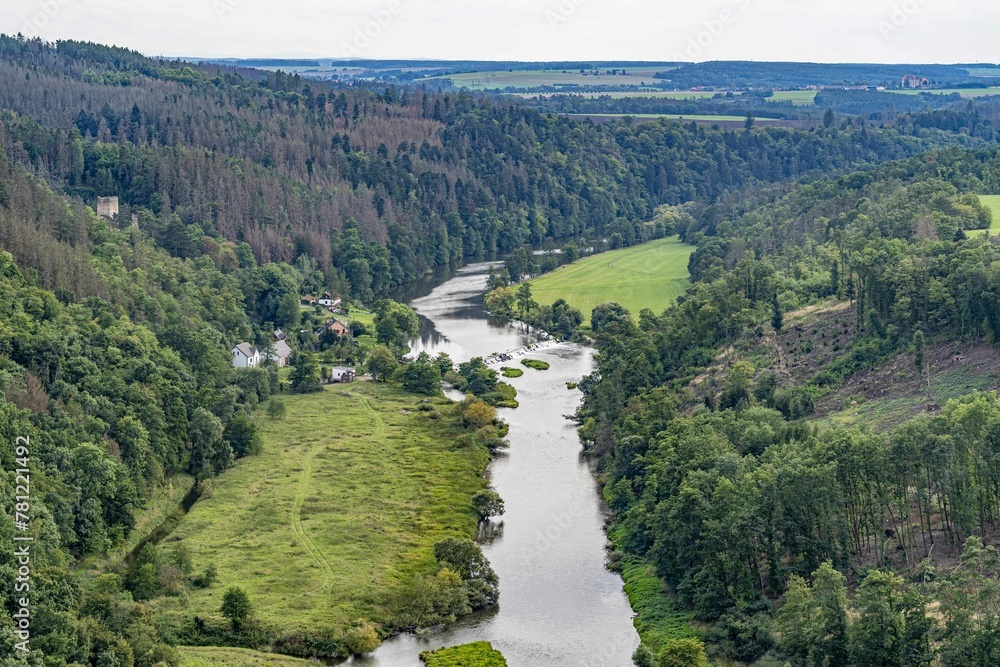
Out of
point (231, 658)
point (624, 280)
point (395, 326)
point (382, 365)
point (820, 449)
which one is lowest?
point (231, 658)

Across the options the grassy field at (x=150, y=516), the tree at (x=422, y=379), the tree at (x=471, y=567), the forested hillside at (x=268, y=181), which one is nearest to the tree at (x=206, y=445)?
the grassy field at (x=150, y=516)

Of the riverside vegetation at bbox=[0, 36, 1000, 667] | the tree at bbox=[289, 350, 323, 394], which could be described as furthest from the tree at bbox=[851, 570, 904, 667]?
the tree at bbox=[289, 350, 323, 394]

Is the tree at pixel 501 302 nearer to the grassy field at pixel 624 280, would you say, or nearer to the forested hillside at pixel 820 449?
the grassy field at pixel 624 280

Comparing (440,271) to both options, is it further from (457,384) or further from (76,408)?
(76,408)

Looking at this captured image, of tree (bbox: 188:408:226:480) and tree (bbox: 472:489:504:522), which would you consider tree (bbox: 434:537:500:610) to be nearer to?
tree (bbox: 472:489:504:522)

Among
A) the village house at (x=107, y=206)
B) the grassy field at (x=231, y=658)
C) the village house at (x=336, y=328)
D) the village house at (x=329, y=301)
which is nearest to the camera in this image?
the grassy field at (x=231, y=658)

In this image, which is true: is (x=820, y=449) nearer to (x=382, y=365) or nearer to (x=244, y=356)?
(x=382, y=365)

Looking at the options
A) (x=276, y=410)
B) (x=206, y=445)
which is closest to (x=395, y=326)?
(x=276, y=410)
